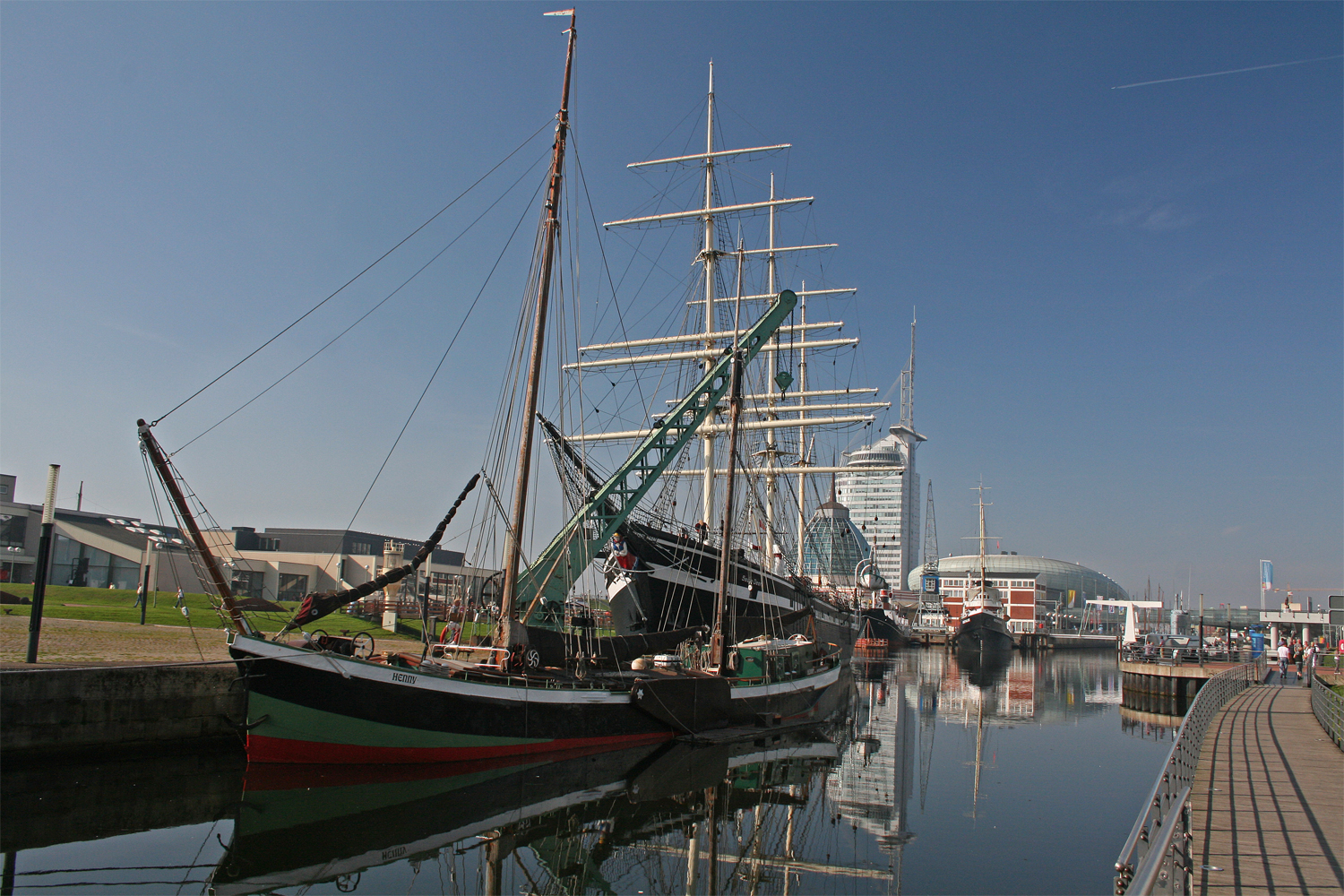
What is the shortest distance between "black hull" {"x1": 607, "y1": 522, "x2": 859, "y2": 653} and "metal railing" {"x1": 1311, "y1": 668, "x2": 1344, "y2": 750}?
52.4 feet

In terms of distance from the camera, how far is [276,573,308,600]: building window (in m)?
54.1

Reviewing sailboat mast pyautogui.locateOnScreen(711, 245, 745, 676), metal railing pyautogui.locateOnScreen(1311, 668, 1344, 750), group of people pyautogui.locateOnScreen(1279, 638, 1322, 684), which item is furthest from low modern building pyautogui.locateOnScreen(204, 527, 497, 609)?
group of people pyautogui.locateOnScreen(1279, 638, 1322, 684)

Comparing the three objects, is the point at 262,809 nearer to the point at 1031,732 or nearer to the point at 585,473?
the point at 585,473

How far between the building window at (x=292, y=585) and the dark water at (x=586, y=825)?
4083cm

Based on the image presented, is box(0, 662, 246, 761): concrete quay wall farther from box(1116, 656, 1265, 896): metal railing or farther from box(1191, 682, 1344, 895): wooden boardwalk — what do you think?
box(1191, 682, 1344, 895): wooden boardwalk

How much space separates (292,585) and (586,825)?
46035 mm

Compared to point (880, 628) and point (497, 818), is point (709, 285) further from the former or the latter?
point (880, 628)

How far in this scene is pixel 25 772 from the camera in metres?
14.1

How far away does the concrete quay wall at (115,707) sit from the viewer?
14.3 meters

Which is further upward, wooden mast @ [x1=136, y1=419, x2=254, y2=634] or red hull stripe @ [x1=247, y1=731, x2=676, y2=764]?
wooden mast @ [x1=136, y1=419, x2=254, y2=634]

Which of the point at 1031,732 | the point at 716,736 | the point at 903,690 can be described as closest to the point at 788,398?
the point at 903,690

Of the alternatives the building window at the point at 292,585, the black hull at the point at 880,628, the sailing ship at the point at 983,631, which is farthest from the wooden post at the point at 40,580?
the sailing ship at the point at 983,631

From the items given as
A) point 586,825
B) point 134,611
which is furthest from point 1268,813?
point 134,611

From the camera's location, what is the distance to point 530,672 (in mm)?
18906
